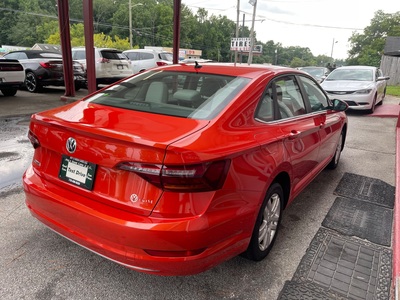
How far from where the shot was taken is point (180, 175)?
185cm

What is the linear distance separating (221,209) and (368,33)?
8530 centimetres

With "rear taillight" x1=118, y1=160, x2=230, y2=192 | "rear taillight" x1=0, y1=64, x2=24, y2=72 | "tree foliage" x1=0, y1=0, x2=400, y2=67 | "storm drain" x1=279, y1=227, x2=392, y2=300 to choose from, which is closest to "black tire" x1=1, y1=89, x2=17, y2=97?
"rear taillight" x1=0, y1=64, x2=24, y2=72

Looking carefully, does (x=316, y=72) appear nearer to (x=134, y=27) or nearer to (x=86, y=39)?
(x=86, y=39)

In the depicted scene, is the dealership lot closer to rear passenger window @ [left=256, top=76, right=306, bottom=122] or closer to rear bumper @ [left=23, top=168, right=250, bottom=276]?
rear bumper @ [left=23, top=168, right=250, bottom=276]

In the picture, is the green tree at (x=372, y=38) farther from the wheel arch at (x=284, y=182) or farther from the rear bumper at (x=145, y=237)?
the rear bumper at (x=145, y=237)

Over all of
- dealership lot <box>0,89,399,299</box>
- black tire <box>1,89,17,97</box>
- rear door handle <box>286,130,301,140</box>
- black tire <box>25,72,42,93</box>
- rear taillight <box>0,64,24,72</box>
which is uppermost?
rear taillight <box>0,64,24,72</box>

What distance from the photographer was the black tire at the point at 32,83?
1158 cm

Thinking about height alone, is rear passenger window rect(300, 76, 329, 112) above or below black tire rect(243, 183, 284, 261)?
above

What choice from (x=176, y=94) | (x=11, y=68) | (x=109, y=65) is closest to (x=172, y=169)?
(x=176, y=94)

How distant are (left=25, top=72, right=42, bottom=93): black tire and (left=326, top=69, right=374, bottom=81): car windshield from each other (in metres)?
10.1

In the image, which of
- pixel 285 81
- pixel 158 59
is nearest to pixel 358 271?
pixel 285 81

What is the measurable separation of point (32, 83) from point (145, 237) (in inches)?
464

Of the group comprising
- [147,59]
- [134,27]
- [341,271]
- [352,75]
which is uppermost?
[134,27]

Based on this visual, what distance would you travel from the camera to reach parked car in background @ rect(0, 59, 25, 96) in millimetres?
9648
